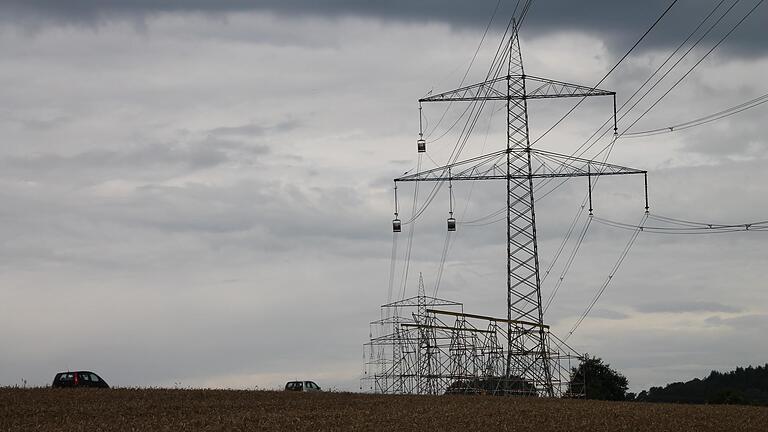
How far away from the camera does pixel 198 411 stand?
57.2 meters

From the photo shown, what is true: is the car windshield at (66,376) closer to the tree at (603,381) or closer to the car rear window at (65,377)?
the car rear window at (65,377)

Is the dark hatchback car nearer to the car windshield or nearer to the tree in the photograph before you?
the car windshield

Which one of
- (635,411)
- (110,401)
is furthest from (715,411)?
(110,401)

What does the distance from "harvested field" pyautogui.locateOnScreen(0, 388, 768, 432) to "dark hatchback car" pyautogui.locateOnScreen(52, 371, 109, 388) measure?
6991mm

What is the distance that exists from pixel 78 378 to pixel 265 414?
24556mm

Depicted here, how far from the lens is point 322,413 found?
54938 mm

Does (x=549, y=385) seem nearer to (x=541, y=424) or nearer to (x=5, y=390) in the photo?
(x=541, y=424)

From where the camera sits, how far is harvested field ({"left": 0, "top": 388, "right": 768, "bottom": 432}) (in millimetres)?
49250

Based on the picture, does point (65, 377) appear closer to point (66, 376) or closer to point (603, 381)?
point (66, 376)

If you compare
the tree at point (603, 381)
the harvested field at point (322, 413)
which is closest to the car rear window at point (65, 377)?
the harvested field at point (322, 413)

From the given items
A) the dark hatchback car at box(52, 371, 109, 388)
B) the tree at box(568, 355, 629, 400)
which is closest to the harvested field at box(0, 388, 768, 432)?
the dark hatchback car at box(52, 371, 109, 388)

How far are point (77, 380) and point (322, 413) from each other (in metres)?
26.1

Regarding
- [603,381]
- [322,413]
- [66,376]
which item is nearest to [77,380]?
[66,376]

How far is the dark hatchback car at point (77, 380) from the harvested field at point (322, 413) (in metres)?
6.99
